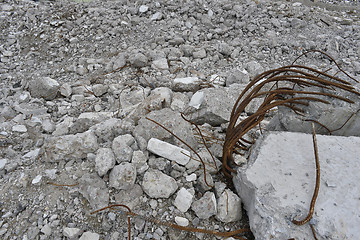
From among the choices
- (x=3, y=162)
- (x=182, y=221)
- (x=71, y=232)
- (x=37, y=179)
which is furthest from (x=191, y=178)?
(x=3, y=162)

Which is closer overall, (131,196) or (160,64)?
(131,196)

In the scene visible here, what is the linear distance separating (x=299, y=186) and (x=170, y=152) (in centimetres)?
105

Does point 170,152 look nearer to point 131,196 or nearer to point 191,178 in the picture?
point 191,178

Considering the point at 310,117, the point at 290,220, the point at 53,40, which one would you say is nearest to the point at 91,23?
the point at 53,40

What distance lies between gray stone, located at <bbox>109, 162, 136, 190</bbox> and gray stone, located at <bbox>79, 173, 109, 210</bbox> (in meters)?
0.09

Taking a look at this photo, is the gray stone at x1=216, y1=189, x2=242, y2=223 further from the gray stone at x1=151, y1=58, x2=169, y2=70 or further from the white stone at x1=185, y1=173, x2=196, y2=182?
the gray stone at x1=151, y1=58, x2=169, y2=70

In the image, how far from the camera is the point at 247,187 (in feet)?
6.24

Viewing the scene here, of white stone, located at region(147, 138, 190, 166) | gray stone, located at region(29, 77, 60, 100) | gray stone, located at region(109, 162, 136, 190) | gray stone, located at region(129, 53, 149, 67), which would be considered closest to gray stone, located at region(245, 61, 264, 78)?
gray stone, located at region(129, 53, 149, 67)

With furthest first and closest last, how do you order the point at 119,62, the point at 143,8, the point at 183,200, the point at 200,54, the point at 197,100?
the point at 143,8, the point at 200,54, the point at 119,62, the point at 197,100, the point at 183,200

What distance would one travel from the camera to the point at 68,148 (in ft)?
7.80

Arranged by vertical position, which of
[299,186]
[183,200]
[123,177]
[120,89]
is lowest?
[120,89]

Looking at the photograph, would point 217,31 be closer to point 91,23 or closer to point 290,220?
point 91,23

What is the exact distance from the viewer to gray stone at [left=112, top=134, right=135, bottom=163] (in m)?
2.24

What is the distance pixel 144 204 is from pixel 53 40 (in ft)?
13.2
